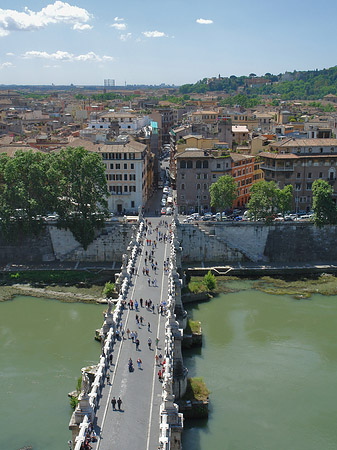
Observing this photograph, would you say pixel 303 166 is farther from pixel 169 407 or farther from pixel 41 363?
pixel 169 407

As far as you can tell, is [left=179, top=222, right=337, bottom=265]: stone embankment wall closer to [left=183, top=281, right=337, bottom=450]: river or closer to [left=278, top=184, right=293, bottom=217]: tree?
[left=278, top=184, right=293, bottom=217]: tree

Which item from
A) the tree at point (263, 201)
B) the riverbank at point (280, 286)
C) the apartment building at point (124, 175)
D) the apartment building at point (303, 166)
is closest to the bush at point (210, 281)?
the riverbank at point (280, 286)

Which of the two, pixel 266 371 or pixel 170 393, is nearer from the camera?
pixel 170 393

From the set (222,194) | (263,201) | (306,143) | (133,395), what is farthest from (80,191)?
(133,395)

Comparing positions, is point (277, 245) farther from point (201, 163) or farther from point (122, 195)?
point (122, 195)

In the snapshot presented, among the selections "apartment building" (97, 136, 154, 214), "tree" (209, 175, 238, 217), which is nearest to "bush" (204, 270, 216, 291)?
"tree" (209, 175, 238, 217)

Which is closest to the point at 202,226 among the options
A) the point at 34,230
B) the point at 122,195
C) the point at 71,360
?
the point at 122,195
